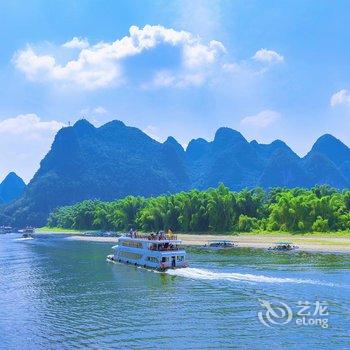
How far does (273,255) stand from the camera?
77875 mm

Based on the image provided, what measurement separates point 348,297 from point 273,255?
1400 inches

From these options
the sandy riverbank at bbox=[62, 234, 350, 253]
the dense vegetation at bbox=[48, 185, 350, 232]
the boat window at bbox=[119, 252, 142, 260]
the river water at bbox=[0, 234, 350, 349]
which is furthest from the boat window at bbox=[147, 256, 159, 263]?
the dense vegetation at bbox=[48, 185, 350, 232]

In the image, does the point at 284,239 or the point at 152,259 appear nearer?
the point at 152,259

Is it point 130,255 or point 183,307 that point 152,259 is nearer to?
point 130,255

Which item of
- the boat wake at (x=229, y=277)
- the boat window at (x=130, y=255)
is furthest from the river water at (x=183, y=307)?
the boat window at (x=130, y=255)

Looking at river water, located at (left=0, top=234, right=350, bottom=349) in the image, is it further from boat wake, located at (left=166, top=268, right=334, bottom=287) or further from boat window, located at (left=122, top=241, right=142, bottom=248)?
Result: boat window, located at (left=122, top=241, right=142, bottom=248)

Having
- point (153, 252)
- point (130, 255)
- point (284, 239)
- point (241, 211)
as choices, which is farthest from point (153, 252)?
point (241, 211)

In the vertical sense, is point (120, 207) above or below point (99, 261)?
above

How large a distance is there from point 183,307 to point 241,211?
89232 mm

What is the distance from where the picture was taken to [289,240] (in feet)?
322

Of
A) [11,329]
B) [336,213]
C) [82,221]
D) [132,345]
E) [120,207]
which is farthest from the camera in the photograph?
[82,221]

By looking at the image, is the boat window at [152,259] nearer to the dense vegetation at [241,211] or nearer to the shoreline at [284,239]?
the shoreline at [284,239]

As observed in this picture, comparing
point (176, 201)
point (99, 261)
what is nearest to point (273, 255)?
point (99, 261)

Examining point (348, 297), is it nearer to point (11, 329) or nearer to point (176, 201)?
point (11, 329)
